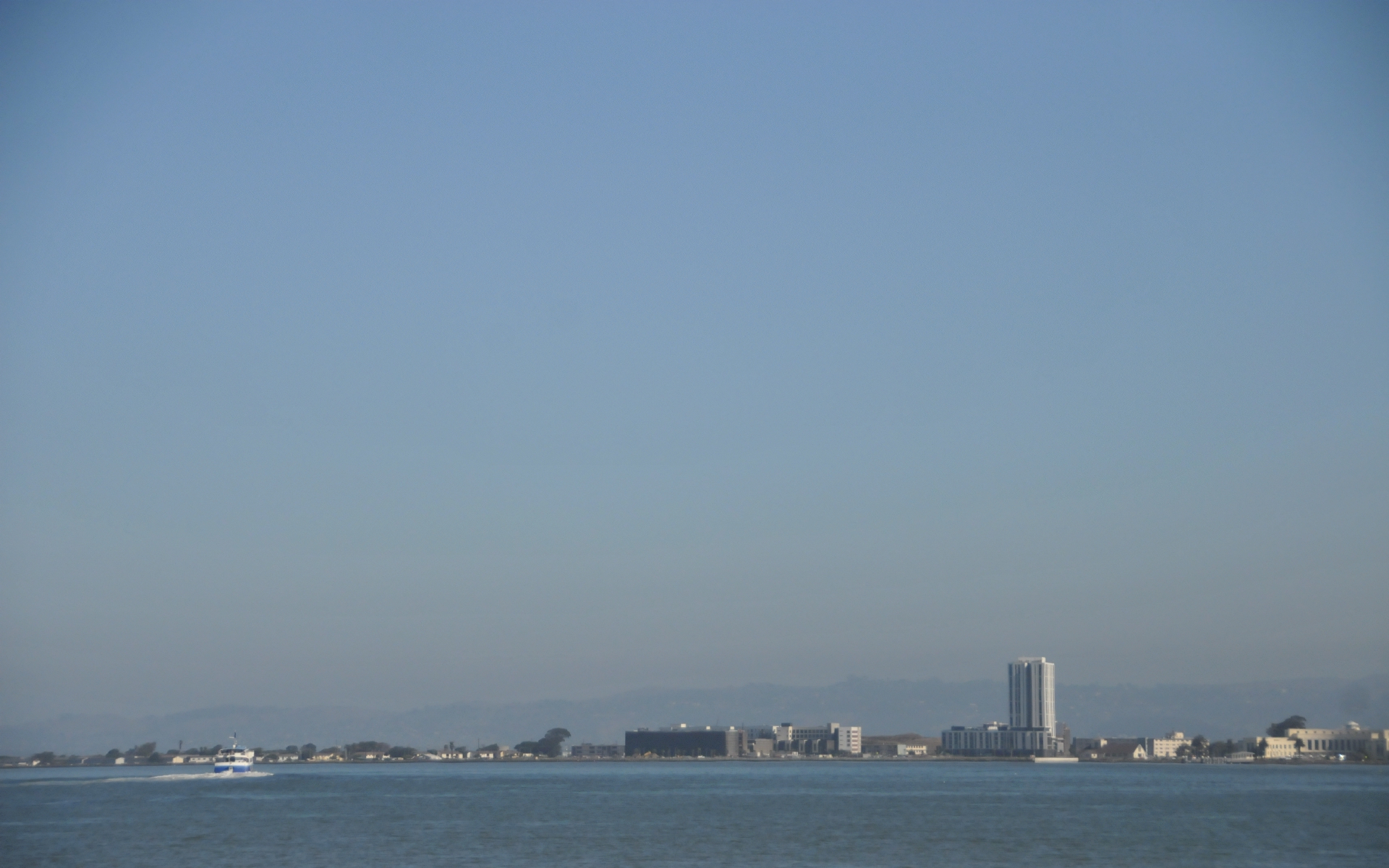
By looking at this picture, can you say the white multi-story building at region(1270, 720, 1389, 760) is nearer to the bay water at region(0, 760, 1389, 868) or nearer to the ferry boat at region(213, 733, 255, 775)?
the bay water at region(0, 760, 1389, 868)

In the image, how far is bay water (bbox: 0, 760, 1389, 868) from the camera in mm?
46969

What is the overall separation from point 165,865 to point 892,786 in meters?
73.3

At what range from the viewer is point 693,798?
86188mm

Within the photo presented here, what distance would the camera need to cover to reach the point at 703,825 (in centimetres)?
6031

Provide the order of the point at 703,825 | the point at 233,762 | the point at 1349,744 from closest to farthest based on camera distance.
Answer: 1. the point at 703,825
2. the point at 233,762
3. the point at 1349,744

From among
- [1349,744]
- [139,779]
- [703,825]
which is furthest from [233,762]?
[1349,744]

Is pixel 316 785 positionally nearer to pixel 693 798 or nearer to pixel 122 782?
pixel 122 782

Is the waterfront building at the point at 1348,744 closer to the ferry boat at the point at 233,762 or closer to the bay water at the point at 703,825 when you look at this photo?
the bay water at the point at 703,825

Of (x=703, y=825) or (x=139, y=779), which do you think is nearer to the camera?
(x=703, y=825)

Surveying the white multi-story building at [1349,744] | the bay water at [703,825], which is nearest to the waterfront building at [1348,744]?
the white multi-story building at [1349,744]

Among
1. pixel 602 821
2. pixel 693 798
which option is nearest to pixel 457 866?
pixel 602 821

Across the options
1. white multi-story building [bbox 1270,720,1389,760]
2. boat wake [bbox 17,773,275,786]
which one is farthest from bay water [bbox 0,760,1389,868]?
white multi-story building [bbox 1270,720,1389,760]

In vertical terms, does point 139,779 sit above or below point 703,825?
below

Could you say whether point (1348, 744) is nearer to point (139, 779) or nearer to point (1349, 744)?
point (1349, 744)
